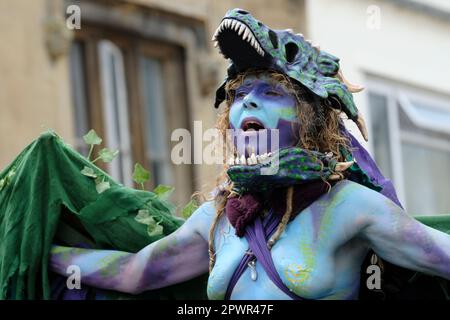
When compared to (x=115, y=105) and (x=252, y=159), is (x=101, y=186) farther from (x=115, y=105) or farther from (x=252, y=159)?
(x=115, y=105)

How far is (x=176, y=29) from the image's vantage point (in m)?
16.2

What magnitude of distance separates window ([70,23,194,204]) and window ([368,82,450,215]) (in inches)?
93.2

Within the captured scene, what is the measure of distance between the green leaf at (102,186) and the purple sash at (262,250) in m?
0.82

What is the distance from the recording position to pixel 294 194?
748 cm

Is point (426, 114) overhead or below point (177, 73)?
below

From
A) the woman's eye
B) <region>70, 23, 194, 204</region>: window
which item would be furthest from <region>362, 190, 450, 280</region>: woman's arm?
<region>70, 23, 194, 204</region>: window

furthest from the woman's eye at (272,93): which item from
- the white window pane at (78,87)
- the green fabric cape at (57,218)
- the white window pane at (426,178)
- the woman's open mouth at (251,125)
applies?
the white window pane at (426,178)

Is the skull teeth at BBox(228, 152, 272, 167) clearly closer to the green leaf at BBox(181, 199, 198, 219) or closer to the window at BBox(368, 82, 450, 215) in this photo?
the green leaf at BBox(181, 199, 198, 219)

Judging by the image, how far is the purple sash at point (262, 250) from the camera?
7379mm

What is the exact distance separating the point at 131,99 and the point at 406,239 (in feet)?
28.4

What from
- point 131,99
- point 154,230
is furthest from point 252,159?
point 131,99
